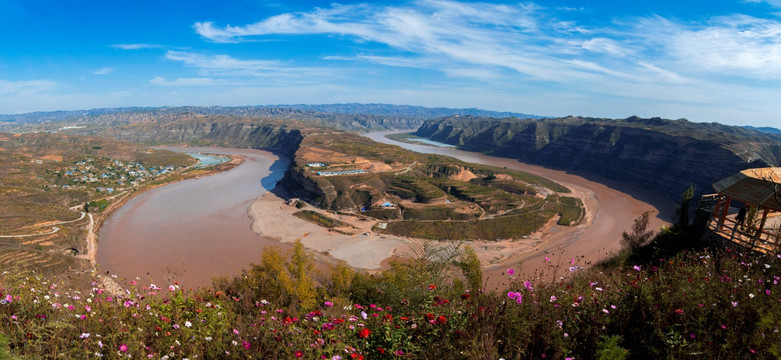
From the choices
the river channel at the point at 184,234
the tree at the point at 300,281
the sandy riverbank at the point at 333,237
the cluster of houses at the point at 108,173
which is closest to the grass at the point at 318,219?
the sandy riverbank at the point at 333,237

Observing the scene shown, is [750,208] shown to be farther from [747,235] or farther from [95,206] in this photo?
[95,206]

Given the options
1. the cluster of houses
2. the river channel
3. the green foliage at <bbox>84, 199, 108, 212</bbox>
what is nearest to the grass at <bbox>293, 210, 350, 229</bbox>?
the river channel

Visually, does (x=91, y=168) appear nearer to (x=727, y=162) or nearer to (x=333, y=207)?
(x=333, y=207)

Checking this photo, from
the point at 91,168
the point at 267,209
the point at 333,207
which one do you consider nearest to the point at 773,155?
the point at 333,207

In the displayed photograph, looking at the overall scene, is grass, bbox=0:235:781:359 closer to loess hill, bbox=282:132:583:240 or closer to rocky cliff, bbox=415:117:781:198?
loess hill, bbox=282:132:583:240

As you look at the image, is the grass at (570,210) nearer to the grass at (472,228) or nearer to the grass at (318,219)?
the grass at (472,228)

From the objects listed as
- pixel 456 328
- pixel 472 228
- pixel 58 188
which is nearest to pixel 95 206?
pixel 58 188
